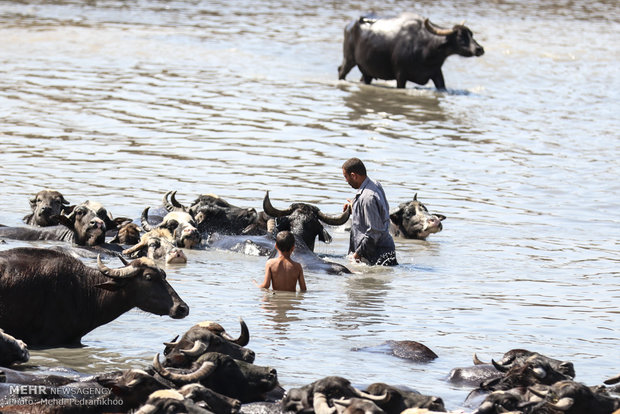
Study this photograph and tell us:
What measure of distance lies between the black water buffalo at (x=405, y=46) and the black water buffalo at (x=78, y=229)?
15142 millimetres

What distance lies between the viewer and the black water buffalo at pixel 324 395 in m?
8.44

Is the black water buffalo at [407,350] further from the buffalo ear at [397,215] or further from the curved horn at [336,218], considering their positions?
the buffalo ear at [397,215]

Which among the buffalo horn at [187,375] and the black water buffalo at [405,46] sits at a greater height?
the buffalo horn at [187,375]

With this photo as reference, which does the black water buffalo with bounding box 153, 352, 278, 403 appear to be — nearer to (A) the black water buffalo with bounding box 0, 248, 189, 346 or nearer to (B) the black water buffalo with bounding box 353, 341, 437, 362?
(A) the black water buffalo with bounding box 0, 248, 189, 346

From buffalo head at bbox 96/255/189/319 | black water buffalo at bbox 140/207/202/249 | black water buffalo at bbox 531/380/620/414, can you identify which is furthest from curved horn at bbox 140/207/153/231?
black water buffalo at bbox 531/380/620/414

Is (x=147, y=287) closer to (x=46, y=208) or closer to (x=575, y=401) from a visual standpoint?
(x=575, y=401)

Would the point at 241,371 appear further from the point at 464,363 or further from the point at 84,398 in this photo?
the point at 464,363

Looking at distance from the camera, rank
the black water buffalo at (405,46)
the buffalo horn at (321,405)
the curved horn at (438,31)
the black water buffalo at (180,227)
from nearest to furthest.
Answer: the buffalo horn at (321,405)
the black water buffalo at (180,227)
the curved horn at (438,31)
the black water buffalo at (405,46)

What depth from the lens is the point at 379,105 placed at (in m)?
28.8

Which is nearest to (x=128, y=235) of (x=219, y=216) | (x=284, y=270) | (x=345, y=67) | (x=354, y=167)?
(x=219, y=216)

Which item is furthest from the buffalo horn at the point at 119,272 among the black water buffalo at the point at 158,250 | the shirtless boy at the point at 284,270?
the black water buffalo at the point at 158,250

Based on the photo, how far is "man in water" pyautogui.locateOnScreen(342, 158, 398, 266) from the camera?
15.4 m

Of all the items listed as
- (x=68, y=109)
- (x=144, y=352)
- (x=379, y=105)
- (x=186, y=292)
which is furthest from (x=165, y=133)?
(x=144, y=352)

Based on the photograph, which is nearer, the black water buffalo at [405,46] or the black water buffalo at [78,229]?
the black water buffalo at [78,229]
